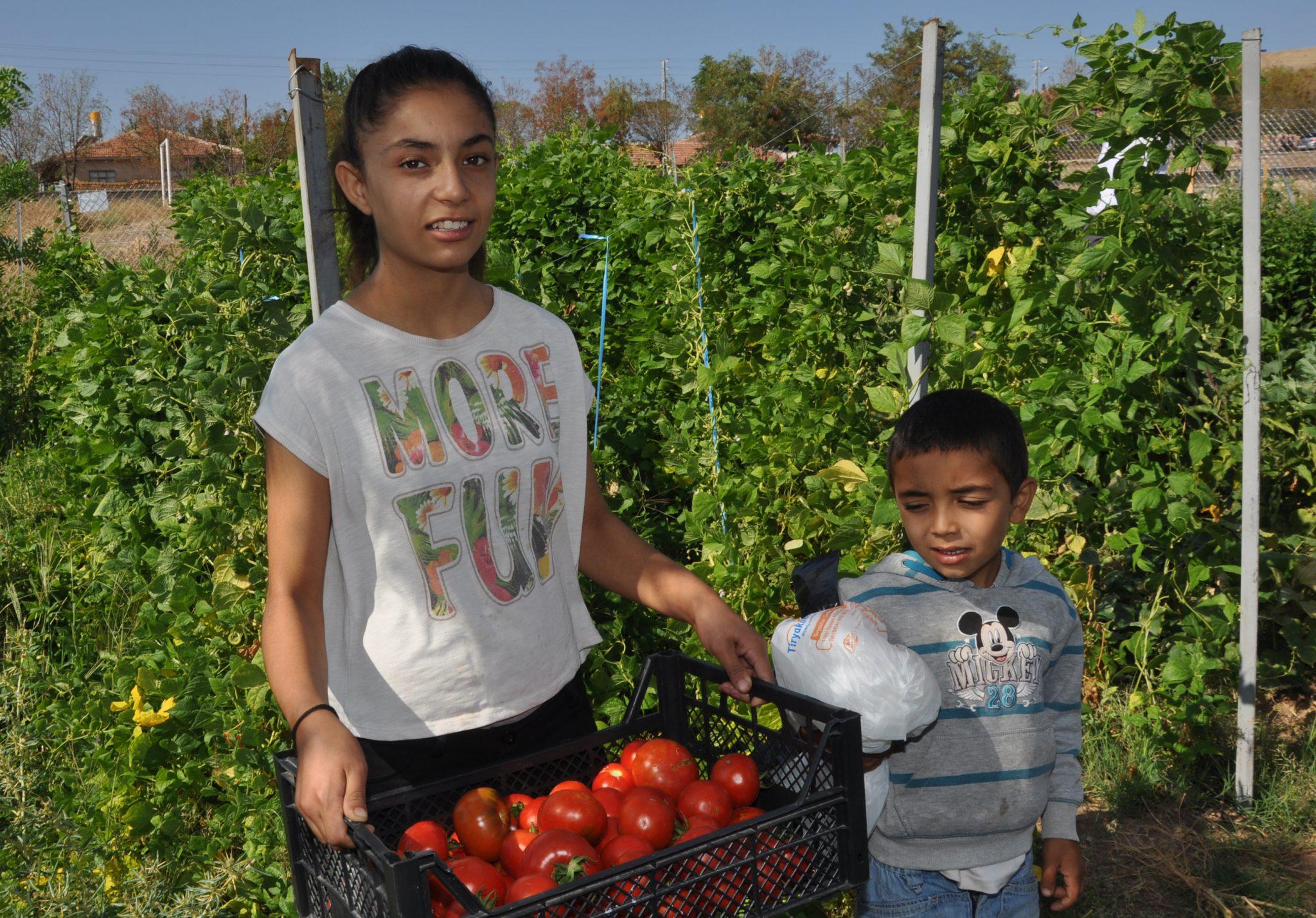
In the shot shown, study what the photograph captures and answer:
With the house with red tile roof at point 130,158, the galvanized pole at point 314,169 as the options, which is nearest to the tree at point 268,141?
the house with red tile roof at point 130,158

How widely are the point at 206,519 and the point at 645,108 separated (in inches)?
1774

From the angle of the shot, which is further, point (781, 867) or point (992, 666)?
point (992, 666)

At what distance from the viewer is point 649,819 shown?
129 centimetres

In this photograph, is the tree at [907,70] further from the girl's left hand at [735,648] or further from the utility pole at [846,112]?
the girl's left hand at [735,648]

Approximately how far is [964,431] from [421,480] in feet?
2.60

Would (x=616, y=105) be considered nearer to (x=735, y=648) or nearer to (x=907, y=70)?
(x=907, y=70)

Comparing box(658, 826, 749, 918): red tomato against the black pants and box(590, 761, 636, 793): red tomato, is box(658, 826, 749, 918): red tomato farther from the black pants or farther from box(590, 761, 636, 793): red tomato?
the black pants

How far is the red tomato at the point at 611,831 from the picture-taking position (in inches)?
52.0

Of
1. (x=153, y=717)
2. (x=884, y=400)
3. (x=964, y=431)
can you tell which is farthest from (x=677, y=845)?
(x=153, y=717)

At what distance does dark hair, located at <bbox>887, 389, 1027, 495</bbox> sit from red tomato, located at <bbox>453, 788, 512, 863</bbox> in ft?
2.57

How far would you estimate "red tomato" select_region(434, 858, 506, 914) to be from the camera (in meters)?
1.17

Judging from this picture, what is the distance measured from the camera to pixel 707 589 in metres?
1.64

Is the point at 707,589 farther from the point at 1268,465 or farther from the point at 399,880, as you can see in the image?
the point at 1268,465

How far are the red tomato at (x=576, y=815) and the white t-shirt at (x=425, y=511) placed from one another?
230 mm
